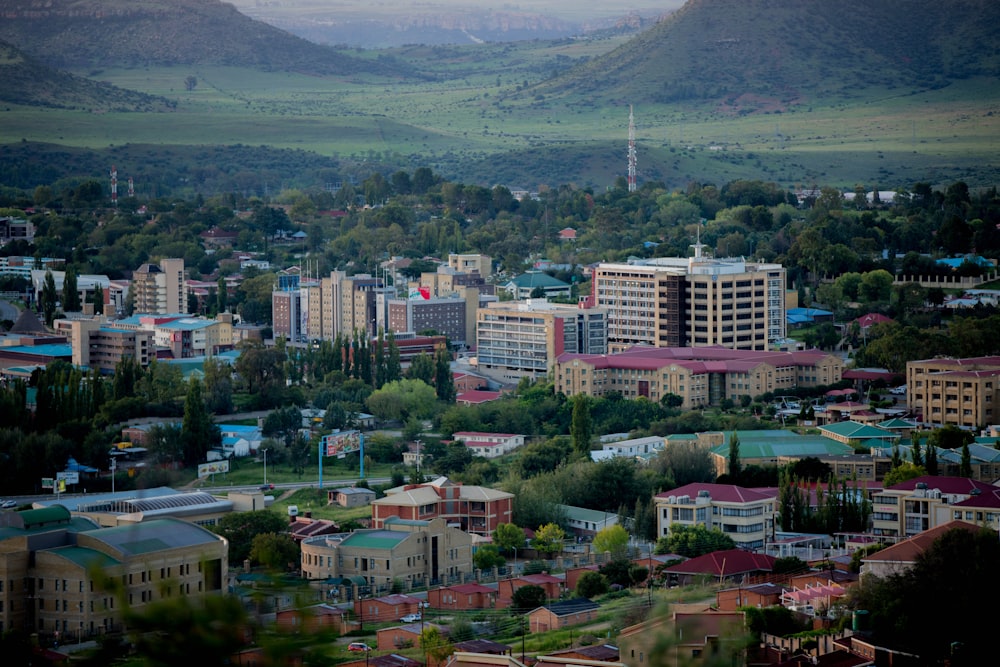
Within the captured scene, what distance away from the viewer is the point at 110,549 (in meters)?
28.1

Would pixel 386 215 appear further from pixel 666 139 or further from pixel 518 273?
pixel 666 139

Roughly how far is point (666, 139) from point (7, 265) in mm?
65642

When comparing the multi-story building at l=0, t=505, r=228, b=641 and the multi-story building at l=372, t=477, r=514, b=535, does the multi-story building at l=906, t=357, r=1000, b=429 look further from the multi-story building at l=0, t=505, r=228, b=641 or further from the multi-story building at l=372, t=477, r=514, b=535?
the multi-story building at l=0, t=505, r=228, b=641

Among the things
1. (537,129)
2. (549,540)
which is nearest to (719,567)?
(549,540)

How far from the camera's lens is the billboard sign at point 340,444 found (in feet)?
135

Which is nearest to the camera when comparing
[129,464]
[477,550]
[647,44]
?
[477,550]

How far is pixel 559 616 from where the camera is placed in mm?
26719

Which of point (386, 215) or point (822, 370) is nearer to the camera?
point (822, 370)

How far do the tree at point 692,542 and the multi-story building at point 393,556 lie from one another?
10.3ft

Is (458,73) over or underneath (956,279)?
over

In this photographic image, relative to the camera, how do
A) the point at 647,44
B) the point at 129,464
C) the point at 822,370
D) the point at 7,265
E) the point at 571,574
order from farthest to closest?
the point at 647,44 → the point at 7,265 → the point at 822,370 → the point at 129,464 → the point at 571,574

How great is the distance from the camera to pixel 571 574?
30.2 m

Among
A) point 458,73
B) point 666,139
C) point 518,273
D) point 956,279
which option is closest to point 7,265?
point 518,273

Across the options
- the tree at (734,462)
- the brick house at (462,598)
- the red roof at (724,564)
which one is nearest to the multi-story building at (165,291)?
the tree at (734,462)
